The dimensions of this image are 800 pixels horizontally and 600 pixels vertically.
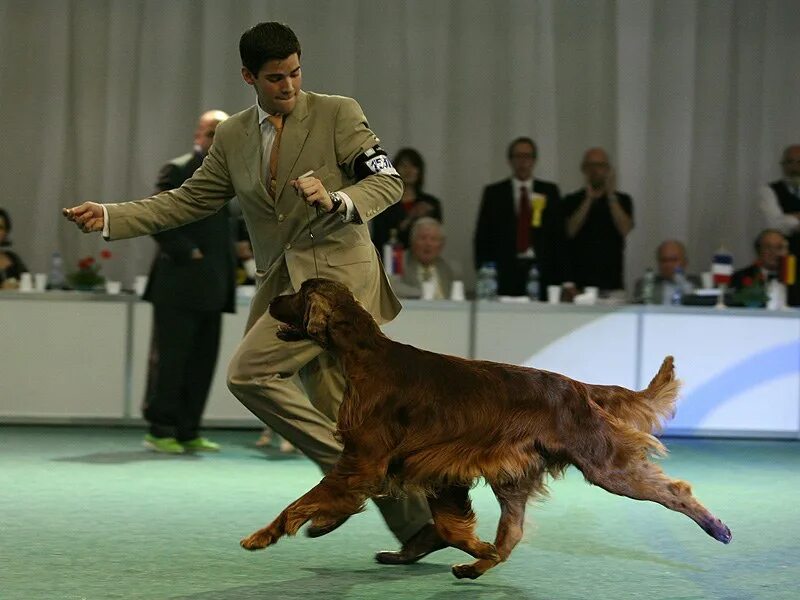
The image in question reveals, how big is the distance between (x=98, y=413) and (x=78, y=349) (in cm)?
39

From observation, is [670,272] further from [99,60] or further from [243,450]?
[99,60]

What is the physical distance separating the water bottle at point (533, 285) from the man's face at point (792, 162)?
1.90 meters

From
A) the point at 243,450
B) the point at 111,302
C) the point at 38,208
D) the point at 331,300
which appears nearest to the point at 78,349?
the point at 111,302

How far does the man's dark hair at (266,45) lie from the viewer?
3811mm

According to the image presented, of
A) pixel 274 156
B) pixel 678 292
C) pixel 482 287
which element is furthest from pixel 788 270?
pixel 274 156

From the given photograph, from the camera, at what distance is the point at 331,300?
3.63 m

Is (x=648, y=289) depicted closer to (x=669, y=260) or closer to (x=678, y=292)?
(x=678, y=292)

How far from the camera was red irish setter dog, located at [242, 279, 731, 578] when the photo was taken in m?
3.56

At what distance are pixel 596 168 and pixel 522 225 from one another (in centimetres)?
63

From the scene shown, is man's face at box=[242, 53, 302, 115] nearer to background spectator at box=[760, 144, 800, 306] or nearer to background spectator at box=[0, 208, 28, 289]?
background spectator at box=[0, 208, 28, 289]

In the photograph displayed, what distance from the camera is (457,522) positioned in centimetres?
388

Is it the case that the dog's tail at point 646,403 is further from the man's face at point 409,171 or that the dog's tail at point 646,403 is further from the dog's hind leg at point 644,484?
the man's face at point 409,171

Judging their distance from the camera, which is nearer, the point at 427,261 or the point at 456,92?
the point at 427,261

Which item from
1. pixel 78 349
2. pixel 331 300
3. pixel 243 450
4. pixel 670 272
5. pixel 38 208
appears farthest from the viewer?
pixel 38 208
